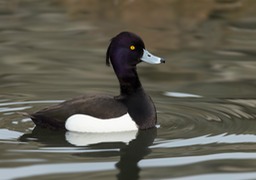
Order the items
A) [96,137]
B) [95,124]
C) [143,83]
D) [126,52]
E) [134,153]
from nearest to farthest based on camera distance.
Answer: [134,153], [96,137], [95,124], [126,52], [143,83]

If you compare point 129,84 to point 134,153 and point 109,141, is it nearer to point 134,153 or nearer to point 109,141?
point 109,141

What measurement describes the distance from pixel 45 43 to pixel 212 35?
2.62 metres

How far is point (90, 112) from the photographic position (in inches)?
356

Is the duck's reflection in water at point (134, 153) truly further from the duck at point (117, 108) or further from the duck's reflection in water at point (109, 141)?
the duck at point (117, 108)

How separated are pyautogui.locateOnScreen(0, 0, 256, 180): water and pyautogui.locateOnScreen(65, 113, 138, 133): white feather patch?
9cm

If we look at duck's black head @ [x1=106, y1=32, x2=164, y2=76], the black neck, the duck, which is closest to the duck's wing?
the duck

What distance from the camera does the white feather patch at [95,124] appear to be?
898 cm

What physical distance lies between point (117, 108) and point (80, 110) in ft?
1.14

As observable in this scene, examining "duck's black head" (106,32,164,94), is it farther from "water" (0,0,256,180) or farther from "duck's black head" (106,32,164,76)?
"water" (0,0,256,180)

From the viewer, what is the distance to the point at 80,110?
9.06 m

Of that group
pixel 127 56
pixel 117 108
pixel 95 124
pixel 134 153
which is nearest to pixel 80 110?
pixel 95 124

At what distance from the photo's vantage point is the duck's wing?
9.04m

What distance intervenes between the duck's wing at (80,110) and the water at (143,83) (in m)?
0.12

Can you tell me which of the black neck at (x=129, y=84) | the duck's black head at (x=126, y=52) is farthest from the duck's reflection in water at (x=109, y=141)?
the duck's black head at (x=126, y=52)
